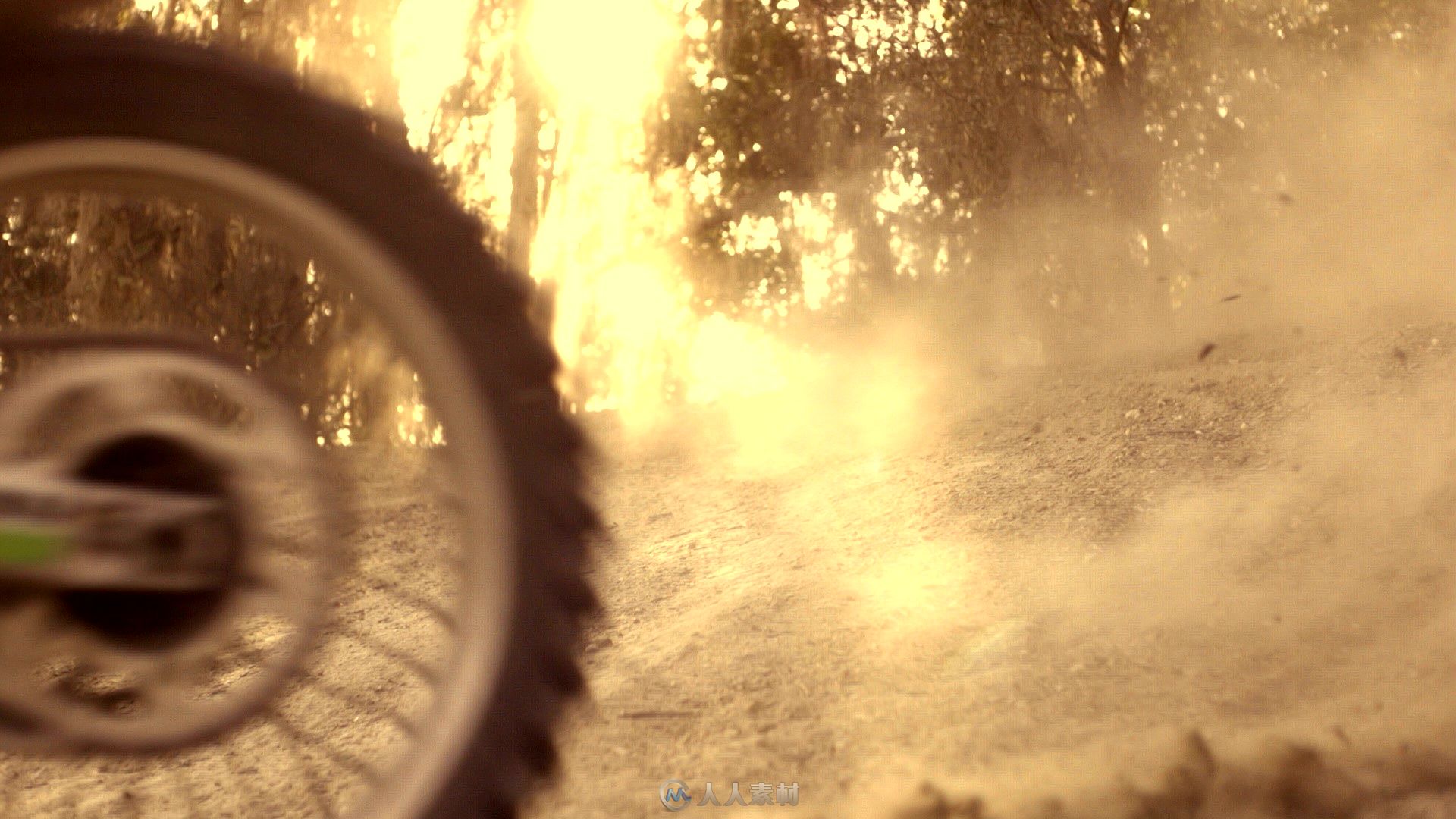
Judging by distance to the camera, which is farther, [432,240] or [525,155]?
[525,155]

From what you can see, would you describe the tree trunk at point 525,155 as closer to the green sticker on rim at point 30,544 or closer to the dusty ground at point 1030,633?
the dusty ground at point 1030,633

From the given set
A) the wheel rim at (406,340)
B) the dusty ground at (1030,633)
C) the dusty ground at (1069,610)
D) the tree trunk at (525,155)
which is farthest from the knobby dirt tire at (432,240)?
the tree trunk at (525,155)

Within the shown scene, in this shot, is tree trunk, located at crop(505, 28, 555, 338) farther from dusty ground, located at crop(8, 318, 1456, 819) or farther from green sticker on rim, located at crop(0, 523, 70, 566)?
green sticker on rim, located at crop(0, 523, 70, 566)

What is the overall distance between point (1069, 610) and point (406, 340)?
1633 millimetres


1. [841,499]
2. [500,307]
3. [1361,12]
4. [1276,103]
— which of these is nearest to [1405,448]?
[841,499]

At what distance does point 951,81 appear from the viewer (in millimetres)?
6812

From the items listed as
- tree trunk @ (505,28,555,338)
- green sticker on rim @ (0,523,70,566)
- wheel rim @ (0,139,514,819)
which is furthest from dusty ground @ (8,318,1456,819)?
tree trunk @ (505,28,555,338)

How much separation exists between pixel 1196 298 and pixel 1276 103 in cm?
168

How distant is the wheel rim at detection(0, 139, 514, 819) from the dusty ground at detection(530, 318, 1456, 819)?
68 centimetres

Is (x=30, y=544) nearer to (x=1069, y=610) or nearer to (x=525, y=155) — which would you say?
(x=1069, y=610)

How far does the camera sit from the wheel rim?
109cm

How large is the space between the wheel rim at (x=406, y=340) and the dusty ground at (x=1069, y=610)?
2.22 feet

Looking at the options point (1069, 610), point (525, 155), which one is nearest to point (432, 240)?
point (1069, 610)

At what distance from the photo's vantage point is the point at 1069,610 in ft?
7.50
